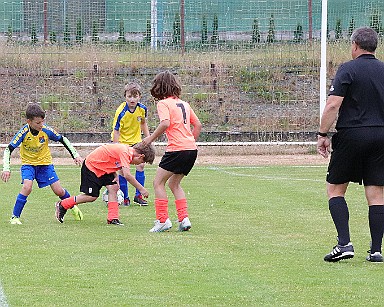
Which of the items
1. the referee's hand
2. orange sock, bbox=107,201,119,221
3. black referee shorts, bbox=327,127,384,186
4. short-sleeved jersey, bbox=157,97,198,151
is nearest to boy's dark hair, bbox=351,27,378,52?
black referee shorts, bbox=327,127,384,186

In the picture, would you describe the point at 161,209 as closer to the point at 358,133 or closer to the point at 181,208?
the point at 181,208

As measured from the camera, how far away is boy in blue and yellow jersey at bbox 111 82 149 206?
501 inches

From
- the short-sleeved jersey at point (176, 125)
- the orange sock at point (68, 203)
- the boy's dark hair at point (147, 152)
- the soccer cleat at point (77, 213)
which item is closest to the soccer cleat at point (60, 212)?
the orange sock at point (68, 203)

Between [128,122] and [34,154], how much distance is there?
229cm

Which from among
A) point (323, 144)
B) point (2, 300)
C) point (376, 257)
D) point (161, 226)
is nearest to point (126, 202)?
point (161, 226)

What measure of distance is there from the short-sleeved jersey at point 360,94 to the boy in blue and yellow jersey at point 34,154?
379 cm

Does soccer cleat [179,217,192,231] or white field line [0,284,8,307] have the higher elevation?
white field line [0,284,8,307]

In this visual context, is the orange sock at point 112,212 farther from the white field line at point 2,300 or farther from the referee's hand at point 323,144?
the white field line at point 2,300

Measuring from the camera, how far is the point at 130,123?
42.5 ft

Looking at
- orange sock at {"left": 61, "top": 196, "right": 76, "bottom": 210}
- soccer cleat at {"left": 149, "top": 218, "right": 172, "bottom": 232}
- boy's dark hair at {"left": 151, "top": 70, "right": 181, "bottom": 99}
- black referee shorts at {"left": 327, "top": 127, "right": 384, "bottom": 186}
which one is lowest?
soccer cleat at {"left": 149, "top": 218, "right": 172, "bottom": 232}

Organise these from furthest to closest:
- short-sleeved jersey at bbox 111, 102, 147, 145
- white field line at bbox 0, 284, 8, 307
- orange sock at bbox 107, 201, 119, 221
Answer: short-sleeved jersey at bbox 111, 102, 147, 145, orange sock at bbox 107, 201, 119, 221, white field line at bbox 0, 284, 8, 307

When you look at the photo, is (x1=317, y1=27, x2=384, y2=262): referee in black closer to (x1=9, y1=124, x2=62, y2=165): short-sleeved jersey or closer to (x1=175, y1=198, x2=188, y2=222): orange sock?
(x1=175, y1=198, x2=188, y2=222): orange sock

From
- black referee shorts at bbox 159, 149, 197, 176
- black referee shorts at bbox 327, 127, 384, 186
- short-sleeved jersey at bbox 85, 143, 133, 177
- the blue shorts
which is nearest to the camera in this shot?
black referee shorts at bbox 327, 127, 384, 186

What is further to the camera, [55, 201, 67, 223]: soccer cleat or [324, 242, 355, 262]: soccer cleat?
[55, 201, 67, 223]: soccer cleat
